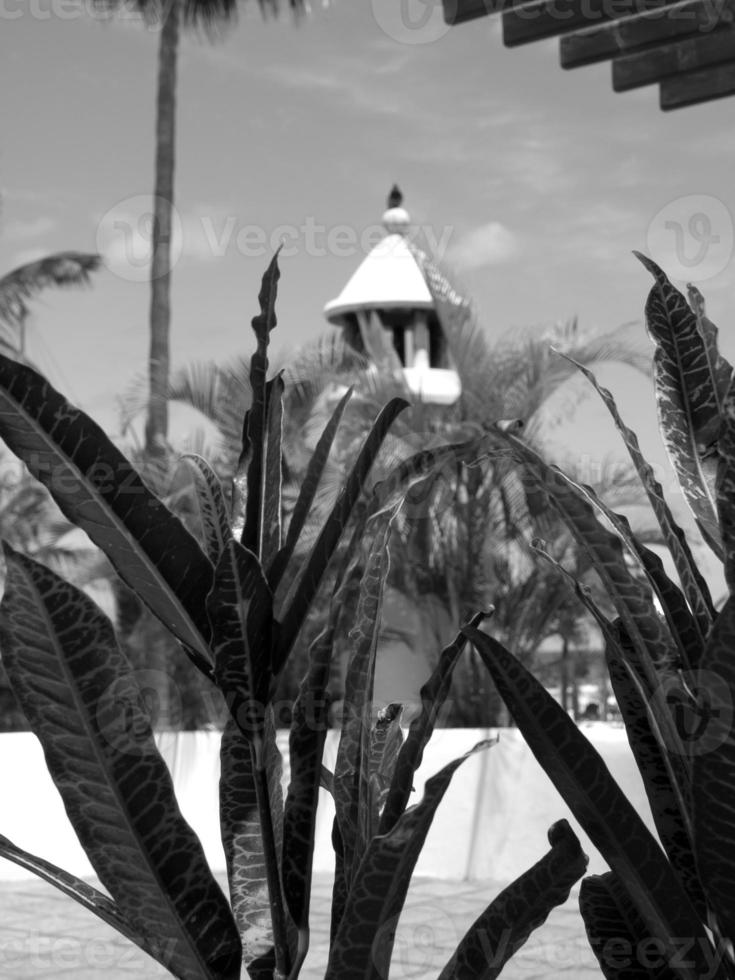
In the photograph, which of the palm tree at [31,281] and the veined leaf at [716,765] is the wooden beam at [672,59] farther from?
the palm tree at [31,281]

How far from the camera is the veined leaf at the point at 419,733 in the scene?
1049 millimetres

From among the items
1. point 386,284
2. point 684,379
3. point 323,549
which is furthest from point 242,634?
point 386,284

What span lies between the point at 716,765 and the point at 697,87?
2924mm

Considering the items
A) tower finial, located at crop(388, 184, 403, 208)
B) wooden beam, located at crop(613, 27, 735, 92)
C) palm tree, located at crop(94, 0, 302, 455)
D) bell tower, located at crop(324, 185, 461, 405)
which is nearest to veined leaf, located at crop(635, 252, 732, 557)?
wooden beam, located at crop(613, 27, 735, 92)

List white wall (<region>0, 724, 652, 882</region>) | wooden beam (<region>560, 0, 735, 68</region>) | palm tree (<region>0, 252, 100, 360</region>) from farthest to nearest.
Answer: palm tree (<region>0, 252, 100, 360</region>) < white wall (<region>0, 724, 652, 882</region>) < wooden beam (<region>560, 0, 735, 68</region>)

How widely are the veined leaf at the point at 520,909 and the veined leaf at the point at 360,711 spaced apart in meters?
0.11

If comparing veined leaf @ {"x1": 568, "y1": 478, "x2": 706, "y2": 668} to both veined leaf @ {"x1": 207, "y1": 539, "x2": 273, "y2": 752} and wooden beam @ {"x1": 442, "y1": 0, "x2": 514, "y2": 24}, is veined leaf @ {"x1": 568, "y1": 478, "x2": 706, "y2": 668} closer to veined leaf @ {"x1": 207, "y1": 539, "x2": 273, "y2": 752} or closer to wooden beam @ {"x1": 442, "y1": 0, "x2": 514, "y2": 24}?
veined leaf @ {"x1": 207, "y1": 539, "x2": 273, "y2": 752}

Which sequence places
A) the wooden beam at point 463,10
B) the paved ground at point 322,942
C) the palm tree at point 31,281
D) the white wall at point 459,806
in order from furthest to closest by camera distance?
the palm tree at point 31,281, the white wall at point 459,806, the paved ground at point 322,942, the wooden beam at point 463,10

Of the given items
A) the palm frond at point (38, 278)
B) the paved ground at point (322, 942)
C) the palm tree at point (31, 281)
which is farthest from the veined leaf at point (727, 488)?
the palm frond at point (38, 278)

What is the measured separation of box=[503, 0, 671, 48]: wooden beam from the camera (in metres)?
3.05

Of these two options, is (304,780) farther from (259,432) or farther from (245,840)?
(259,432)

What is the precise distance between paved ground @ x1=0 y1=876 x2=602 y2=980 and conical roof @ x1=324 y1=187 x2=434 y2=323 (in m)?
12.9

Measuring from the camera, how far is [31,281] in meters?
17.4

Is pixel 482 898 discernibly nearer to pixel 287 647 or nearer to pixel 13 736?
pixel 13 736
